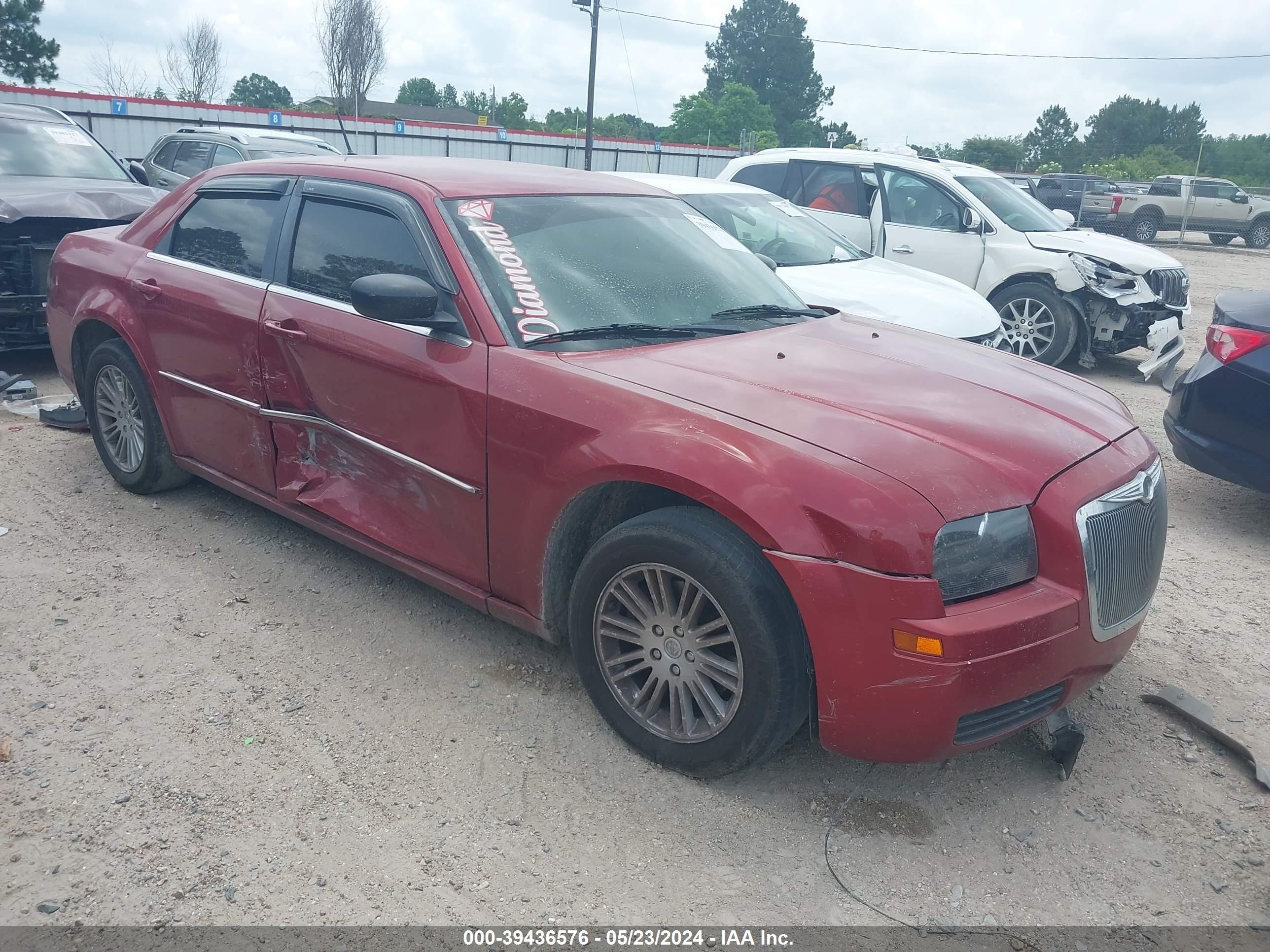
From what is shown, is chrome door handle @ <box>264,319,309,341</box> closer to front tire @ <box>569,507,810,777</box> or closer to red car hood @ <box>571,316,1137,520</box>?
red car hood @ <box>571,316,1137,520</box>

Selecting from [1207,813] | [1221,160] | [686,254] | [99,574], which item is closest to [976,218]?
[686,254]

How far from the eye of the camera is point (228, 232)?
14.4 feet

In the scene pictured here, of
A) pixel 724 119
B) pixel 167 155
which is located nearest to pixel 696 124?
pixel 724 119

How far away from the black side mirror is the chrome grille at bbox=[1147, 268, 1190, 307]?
26.5 ft

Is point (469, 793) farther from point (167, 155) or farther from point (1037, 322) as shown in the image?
point (167, 155)

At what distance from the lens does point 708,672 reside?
114 inches

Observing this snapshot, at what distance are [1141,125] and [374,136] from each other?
209ft

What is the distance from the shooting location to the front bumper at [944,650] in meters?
2.54

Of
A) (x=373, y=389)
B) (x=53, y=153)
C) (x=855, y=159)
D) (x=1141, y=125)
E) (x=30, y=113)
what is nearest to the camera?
(x=373, y=389)

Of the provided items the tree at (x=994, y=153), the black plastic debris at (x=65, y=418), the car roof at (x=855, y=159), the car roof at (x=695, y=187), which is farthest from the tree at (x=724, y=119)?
the black plastic debris at (x=65, y=418)

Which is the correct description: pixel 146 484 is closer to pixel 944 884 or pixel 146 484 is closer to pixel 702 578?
pixel 702 578

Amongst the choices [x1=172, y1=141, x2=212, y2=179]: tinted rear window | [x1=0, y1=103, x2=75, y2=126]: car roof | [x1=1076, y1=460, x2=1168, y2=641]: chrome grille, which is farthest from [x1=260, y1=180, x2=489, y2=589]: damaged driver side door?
[x1=172, y1=141, x2=212, y2=179]: tinted rear window

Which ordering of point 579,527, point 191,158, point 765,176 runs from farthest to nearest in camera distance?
1. point 191,158
2. point 765,176
3. point 579,527

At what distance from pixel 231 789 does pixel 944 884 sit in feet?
6.62
